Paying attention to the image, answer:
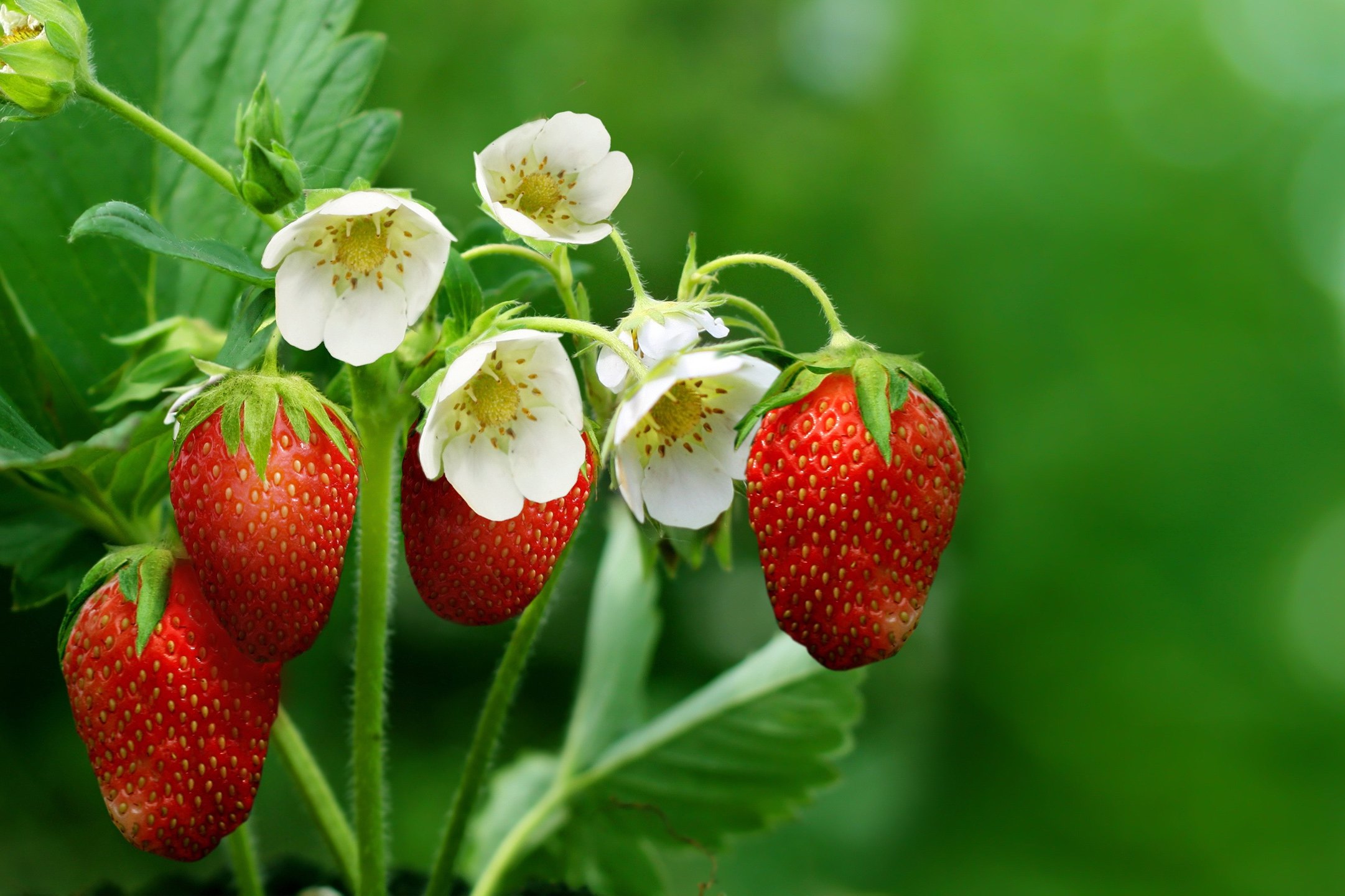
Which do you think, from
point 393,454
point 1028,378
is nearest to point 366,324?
point 393,454

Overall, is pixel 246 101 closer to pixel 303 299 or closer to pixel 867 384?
pixel 303 299

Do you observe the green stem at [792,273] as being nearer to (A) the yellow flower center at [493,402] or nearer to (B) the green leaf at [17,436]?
(A) the yellow flower center at [493,402]

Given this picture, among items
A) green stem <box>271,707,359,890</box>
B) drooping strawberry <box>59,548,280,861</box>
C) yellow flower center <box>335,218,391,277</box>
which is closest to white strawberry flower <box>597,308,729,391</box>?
yellow flower center <box>335,218,391,277</box>

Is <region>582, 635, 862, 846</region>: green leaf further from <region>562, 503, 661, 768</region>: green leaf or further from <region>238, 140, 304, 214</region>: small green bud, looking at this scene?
<region>238, 140, 304, 214</region>: small green bud

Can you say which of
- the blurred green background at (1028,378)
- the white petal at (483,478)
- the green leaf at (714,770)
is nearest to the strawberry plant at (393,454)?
the white petal at (483,478)

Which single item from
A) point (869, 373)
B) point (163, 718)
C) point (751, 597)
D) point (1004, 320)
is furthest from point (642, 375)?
point (1004, 320)

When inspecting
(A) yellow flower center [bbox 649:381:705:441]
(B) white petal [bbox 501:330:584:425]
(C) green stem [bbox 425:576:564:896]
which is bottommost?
(C) green stem [bbox 425:576:564:896]
